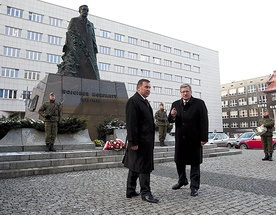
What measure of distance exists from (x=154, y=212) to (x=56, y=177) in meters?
3.87

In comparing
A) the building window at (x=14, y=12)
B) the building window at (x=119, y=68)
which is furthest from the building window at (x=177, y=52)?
the building window at (x=14, y=12)

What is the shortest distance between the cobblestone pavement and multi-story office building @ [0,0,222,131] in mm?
34854

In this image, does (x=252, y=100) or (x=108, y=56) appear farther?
(x=252, y=100)

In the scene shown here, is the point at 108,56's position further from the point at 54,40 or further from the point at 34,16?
the point at 34,16

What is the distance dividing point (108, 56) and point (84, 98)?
35.8m

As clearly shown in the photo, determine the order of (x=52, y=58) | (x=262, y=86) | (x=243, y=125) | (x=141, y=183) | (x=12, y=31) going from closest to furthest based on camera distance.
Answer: (x=141, y=183), (x=12, y=31), (x=52, y=58), (x=262, y=86), (x=243, y=125)

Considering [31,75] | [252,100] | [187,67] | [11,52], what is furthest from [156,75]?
[252,100]

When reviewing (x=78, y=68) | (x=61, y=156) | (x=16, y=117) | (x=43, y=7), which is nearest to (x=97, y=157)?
(x=61, y=156)

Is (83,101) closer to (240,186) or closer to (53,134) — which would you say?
(53,134)

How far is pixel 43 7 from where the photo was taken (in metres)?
40.9

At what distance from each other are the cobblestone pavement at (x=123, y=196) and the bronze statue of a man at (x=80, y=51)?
7598mm

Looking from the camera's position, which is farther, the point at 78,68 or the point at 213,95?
the point at 213,95

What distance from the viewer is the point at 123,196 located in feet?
15.1

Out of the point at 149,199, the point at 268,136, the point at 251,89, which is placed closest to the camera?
the point at 149,199
